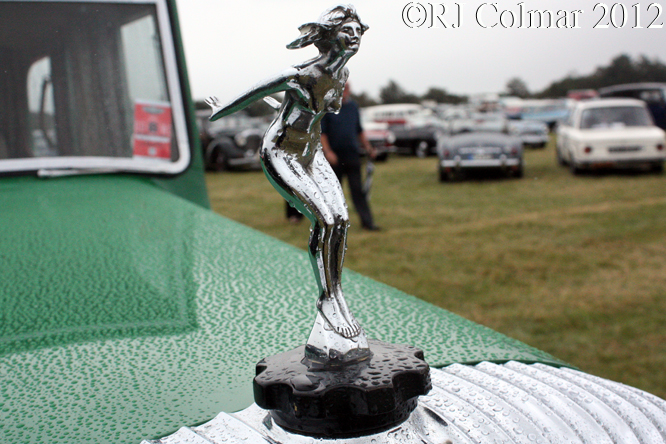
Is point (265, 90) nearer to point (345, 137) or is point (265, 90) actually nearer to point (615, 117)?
point (345, 137)

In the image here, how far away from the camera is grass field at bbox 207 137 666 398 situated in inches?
147

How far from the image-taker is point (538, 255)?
575 centimetres

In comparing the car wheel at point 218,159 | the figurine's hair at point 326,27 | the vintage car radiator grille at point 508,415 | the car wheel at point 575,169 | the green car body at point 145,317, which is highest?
the car wheel at point 218,159

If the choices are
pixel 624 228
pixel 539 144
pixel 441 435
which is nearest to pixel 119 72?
pixel 441 435

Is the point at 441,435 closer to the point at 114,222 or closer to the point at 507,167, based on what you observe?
the point at 114,222

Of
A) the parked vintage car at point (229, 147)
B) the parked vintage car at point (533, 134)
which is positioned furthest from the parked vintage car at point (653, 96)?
the parked vintage car at point (229, 147)

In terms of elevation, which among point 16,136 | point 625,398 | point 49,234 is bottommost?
point 625,398

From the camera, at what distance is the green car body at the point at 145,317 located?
0.79 meters

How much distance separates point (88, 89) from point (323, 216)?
1.64m

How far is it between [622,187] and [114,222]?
9.97 metres

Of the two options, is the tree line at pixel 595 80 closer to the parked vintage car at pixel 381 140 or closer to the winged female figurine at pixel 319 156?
the parked vintage car at pixel 381 140

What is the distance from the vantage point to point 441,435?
27.6 inches

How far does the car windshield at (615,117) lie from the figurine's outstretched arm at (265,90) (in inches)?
481

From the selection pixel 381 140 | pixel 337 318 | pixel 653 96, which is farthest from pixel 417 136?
pixel 337 318
